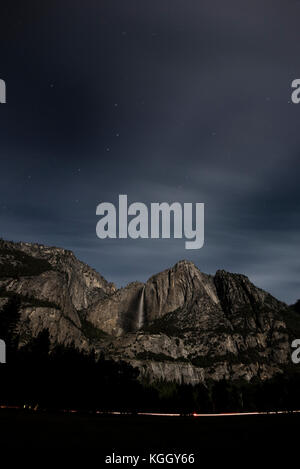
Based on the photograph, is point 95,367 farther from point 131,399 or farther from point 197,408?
point 197,408

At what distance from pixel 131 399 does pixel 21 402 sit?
246 feet

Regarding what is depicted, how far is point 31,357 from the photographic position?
11088 cm

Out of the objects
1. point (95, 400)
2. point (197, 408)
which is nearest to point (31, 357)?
point (95, 400)

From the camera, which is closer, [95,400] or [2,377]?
[2,377]

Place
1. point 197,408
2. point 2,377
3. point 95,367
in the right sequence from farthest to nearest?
point 197,408 → point 95,367 → point 2,377
